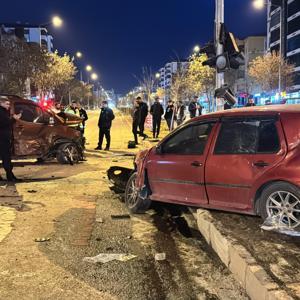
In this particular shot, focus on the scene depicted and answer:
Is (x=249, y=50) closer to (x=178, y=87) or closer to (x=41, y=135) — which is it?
(x=178, y=87)

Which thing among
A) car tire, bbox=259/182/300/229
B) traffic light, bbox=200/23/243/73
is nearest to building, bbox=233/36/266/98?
traffic light, bbox=200/23/243/73

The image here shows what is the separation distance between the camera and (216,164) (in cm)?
632

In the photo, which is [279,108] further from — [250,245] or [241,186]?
[250,245]

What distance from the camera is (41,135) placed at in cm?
1284

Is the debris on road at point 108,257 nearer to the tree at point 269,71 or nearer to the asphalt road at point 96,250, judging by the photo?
the asphalt road at point 96,250

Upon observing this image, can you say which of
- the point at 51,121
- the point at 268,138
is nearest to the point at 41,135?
the point at 51,121

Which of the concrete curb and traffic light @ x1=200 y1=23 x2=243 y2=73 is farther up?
traffic light @ x1=200 y1=23 x2=243 y2=73

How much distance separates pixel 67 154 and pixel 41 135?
3.17 ft

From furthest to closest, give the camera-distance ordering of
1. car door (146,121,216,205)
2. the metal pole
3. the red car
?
the metal pole, car door (146,121,216,205), the red car

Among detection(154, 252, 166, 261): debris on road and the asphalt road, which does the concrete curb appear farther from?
detection(154, 252, 166, 261): debris on road

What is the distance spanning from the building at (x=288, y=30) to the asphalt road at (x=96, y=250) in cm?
7473

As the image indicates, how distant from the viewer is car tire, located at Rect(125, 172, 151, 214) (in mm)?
7707

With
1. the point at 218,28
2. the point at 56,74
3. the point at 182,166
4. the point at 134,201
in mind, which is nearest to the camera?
the point at 182,166

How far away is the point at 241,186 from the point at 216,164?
457mm
